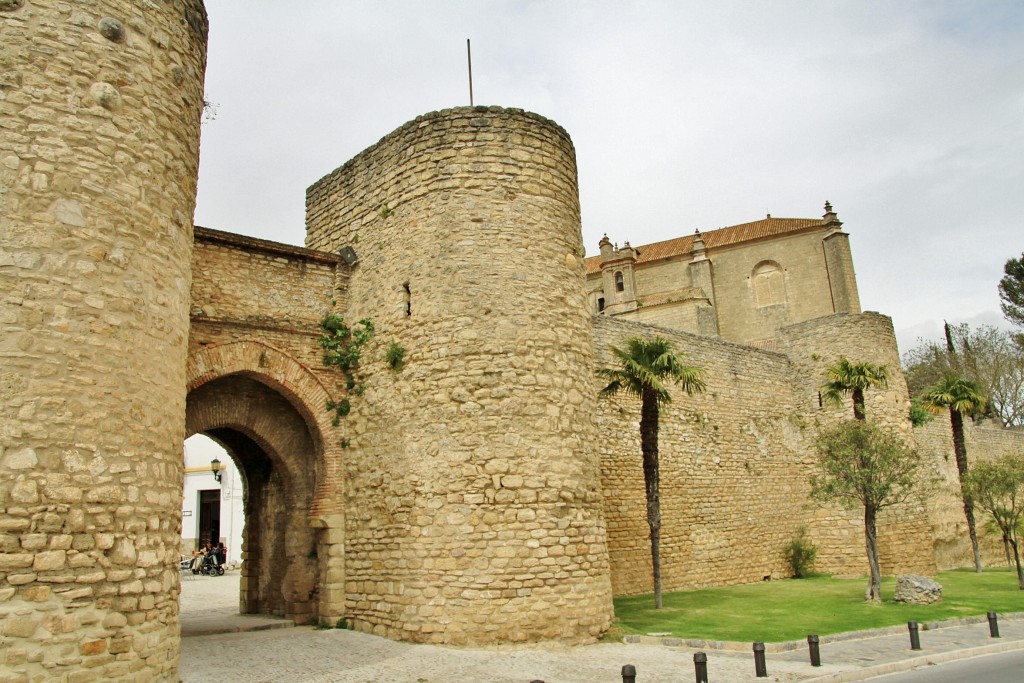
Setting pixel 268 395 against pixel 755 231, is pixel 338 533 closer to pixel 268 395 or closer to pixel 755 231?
pixel 268 395

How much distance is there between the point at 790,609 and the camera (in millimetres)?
14531

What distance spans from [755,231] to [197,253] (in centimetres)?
3968

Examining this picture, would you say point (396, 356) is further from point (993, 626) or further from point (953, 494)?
point (953, 494)

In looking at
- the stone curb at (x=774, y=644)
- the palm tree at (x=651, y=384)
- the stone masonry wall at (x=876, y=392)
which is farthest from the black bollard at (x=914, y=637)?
the stone masonry wall at (x=876, y=392)

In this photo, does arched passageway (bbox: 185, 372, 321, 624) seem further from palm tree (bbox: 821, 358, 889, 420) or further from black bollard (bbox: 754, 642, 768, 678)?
palm tree (bbox: 821, 358, 889, 420)

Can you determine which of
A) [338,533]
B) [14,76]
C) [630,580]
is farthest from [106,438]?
[630,580]

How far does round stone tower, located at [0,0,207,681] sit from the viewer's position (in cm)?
688

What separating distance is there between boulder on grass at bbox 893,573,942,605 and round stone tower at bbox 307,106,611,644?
23.7ft

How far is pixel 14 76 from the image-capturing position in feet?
25.1

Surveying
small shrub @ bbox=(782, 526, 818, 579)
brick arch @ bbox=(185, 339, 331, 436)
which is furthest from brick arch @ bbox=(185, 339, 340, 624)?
small shrub @ bbox=(782, 526, 818, 579)

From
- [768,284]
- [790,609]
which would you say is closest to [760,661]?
[790,609]

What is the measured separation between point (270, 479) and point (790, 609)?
966 cm

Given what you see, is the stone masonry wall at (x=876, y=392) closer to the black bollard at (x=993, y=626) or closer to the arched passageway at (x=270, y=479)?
the black bollard at (x=993, y=626)

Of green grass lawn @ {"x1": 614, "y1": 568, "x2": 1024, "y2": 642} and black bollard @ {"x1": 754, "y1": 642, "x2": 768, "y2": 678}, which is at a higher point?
black bollard @ {"x1": 754, "y1": 642, "x2": 768, "y2": 678}
